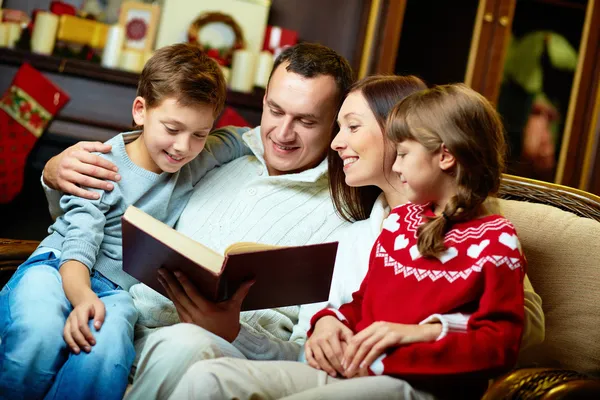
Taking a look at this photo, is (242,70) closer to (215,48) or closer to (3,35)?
(215,48)

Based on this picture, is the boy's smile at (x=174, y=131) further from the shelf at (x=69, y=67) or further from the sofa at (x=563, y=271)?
the shelf at (x=69, y=67)

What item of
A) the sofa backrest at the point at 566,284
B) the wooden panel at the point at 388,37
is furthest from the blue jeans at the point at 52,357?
the wooden panel at the point at 388,37

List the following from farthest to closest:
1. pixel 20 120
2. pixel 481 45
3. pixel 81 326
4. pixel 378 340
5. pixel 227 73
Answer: pixel 481 45 < pixel 227 73 < pixel 20 120 < pixel 81 326 < pixel 378 340

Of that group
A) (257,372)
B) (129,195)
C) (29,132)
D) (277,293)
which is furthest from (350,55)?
(257,372)

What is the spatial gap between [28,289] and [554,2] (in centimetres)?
306

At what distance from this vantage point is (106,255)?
1882mm

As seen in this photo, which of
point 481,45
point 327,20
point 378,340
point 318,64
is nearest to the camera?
point 378,340

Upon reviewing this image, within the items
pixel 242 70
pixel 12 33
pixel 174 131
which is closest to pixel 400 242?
pixel 174 131

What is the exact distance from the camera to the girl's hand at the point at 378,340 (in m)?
1.37

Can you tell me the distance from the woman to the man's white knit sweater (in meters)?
0.07

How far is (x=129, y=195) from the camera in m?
1.91

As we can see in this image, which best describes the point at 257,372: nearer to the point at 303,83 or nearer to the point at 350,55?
the point at 303,83

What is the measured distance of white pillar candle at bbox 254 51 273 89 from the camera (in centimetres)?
359

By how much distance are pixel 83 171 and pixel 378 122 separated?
29.4 inches
